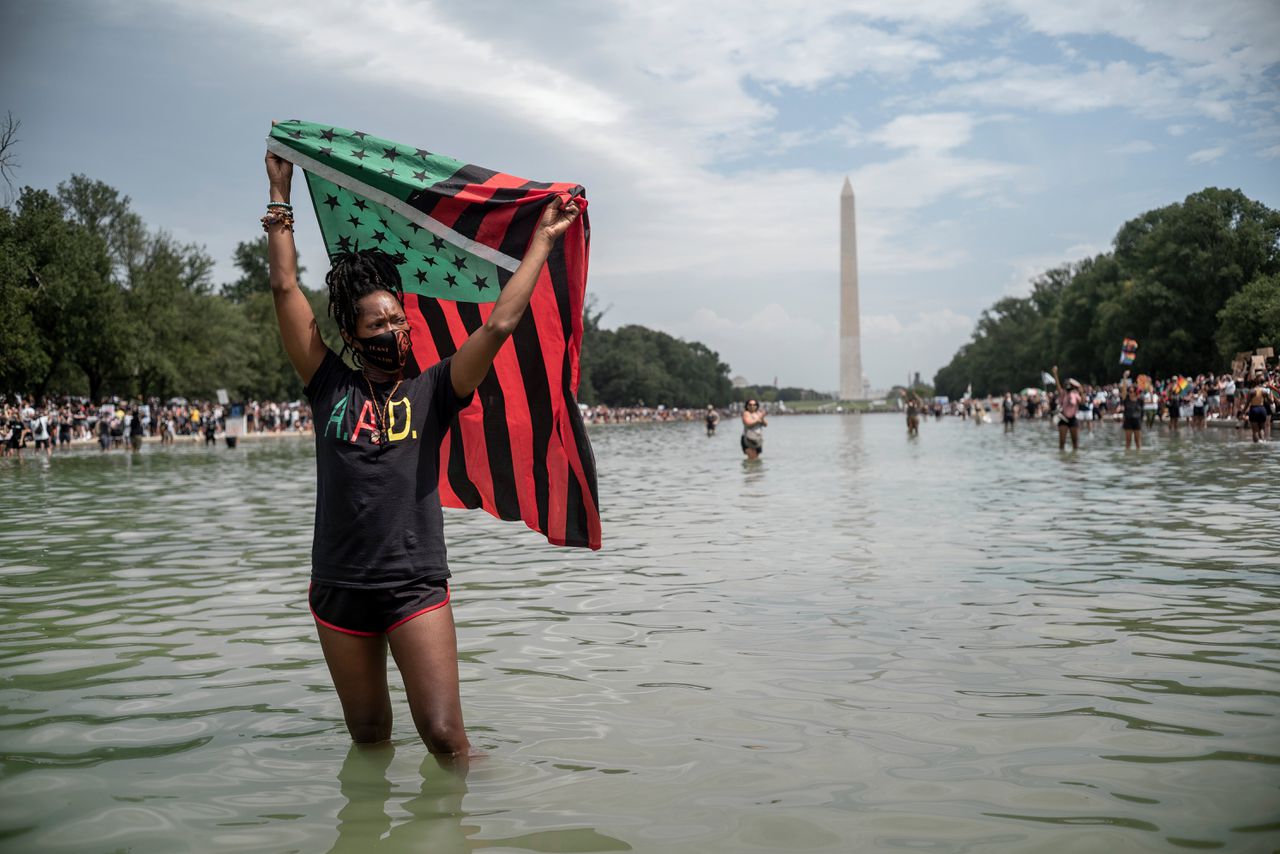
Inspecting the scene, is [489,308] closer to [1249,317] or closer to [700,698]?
[700,698]

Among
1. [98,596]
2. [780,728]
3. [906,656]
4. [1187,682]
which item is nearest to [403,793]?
[780,728]

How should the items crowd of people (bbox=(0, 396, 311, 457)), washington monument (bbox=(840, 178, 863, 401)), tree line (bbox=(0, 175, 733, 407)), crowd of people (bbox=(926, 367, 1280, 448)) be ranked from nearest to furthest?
crowd of people (bbox=(926, 367, 1280, 448)) < crowd of people (bbox=(0, 396, 311, 457)) < tree line (bbox=(0, 175, 733, 407)) < washington monument (bbox=(840, 178, 863, 401))

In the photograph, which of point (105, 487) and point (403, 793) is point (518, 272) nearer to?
point (403, 793)

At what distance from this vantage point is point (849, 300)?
12019cm

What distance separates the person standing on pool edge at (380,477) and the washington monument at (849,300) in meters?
112

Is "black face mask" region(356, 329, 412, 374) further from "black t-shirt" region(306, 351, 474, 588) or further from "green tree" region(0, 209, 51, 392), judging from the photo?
"green tree" region(0, 209, 51, 392)

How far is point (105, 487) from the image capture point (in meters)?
23.2

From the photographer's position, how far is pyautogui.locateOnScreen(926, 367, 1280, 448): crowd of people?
30.5 m

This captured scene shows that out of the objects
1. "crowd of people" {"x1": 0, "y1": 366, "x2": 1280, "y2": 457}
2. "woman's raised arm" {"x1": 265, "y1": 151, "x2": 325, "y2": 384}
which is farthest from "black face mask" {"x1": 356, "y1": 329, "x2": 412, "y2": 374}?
"crowd of people" {"x1": 0, "y1": 366, "x2": 1280, "y2": 457}

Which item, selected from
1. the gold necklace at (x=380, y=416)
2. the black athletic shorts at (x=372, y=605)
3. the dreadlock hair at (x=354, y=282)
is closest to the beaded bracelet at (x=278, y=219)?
the dreadlock hair at (x=354, y=282)

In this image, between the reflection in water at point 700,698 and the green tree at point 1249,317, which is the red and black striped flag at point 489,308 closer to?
the reflection in water at point 700,698

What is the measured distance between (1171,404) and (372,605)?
50.1 metres

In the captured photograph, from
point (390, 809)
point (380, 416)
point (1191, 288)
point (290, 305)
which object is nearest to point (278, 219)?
point (290, 305)

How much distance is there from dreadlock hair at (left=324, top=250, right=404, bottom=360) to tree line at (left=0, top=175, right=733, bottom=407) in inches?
1685
